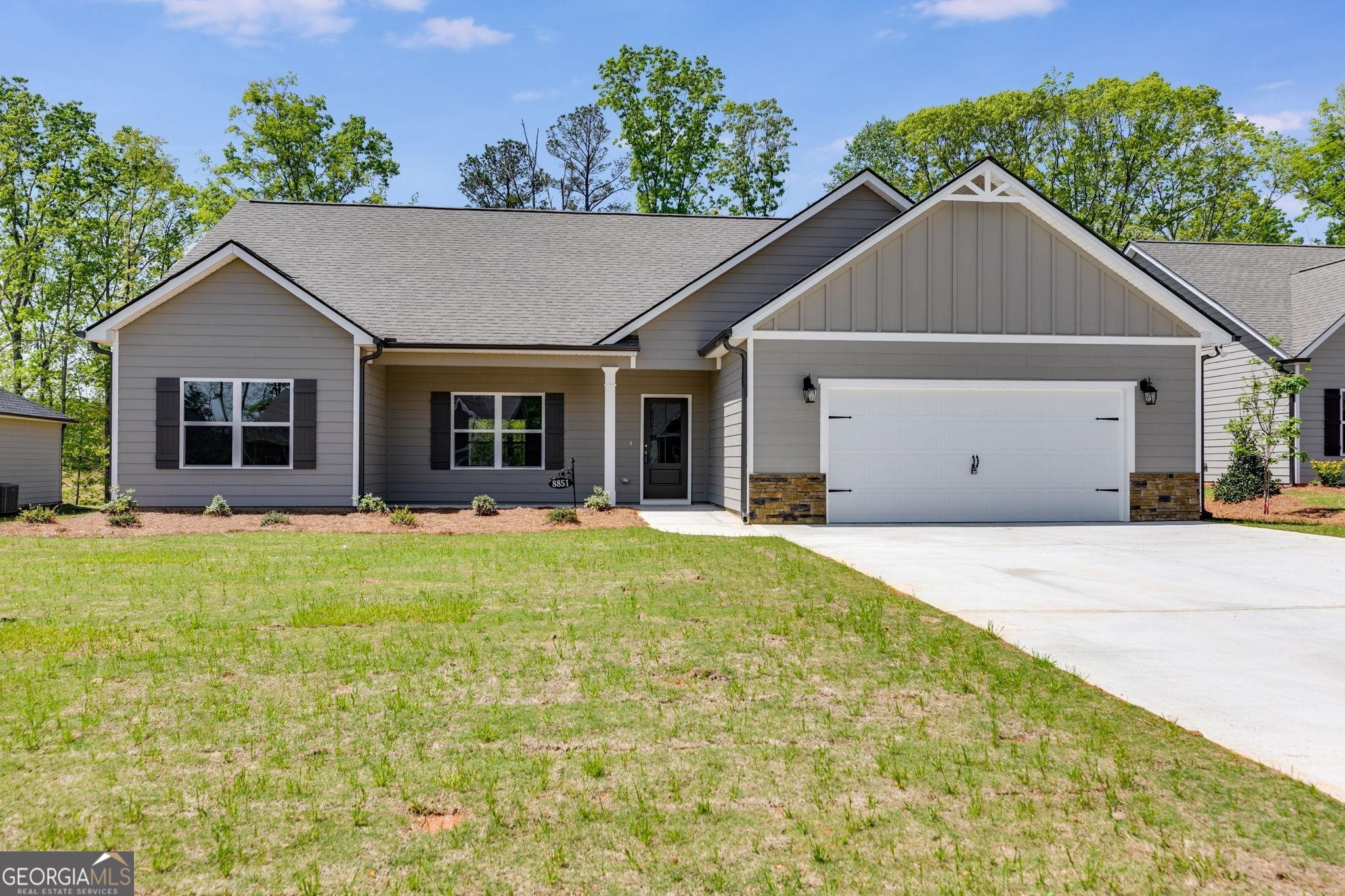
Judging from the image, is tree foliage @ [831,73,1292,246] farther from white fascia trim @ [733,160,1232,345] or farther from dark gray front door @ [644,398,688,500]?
white fascia trim @ [733,160,1232,345]

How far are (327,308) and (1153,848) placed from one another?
13.6 meters

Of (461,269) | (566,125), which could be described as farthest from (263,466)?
(566,125)

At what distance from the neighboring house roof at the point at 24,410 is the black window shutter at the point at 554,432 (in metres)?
9.22

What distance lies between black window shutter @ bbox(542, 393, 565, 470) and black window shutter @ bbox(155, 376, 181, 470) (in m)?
6.04

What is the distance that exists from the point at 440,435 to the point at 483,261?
3911 millimetres

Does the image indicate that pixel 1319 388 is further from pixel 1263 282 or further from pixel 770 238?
pixel 770 238

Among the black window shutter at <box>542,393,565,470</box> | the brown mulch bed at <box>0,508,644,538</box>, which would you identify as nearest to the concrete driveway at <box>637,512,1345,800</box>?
the brown mulch bed at <box>0,508,644,538</box>

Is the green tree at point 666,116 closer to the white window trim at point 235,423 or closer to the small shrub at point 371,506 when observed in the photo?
the white window trim at point 235,423

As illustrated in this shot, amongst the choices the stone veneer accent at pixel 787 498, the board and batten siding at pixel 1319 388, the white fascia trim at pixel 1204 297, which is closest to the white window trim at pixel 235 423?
the stone veneer accent at pixel 787 498

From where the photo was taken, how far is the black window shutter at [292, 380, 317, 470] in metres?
14.2

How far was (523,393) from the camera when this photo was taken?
1666 cm

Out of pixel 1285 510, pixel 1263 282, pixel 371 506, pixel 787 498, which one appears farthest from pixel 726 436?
pixel 1263 282

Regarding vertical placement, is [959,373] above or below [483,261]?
below

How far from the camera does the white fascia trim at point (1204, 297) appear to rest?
60.3ft
